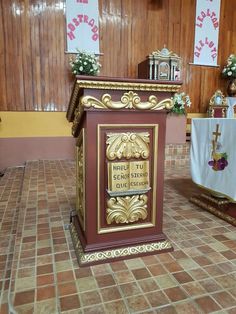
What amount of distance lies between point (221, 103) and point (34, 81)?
336cm

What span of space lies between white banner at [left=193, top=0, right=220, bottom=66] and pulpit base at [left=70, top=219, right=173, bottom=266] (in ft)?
14.4

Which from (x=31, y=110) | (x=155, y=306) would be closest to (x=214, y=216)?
(x=155, y=306)

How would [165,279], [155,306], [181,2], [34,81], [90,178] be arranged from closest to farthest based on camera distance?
[155,306]
[165,279]
[90,178]
[34,81]
[181,2]

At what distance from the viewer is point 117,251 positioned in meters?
1.29

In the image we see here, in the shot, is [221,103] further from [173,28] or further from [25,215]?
[25,215]

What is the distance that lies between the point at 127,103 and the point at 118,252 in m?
0.76

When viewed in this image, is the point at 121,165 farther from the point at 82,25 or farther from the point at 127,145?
the point at 82,25

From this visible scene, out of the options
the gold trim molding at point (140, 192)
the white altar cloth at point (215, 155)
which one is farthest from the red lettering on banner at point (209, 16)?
the gold trim molding at point (140, 192)

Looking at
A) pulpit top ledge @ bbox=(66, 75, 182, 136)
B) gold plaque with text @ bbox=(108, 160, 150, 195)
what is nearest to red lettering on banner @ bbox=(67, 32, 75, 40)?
pulpit top ledge @ bbox=(66, 75, 182, 136)

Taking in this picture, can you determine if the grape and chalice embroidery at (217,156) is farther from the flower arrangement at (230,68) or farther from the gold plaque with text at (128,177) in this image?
the flower arrangement at (230,68)

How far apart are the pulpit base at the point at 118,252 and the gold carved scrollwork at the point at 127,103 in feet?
2.37

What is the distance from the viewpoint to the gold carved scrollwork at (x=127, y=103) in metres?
1.15

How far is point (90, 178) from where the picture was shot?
1241 mm

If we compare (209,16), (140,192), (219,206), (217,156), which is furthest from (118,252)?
(209,16)
